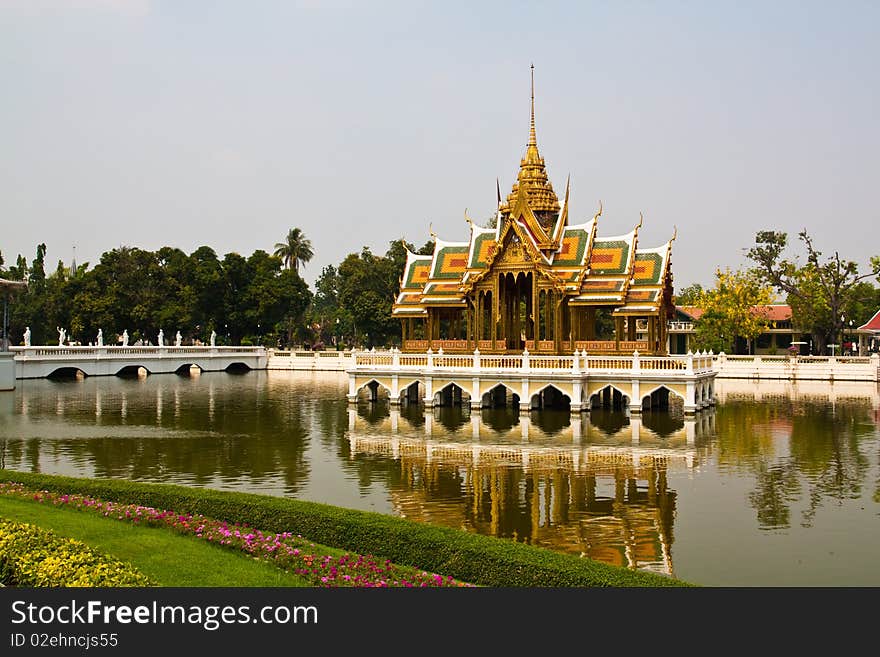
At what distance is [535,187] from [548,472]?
23.6 m

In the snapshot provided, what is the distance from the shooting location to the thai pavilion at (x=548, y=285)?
125 ft

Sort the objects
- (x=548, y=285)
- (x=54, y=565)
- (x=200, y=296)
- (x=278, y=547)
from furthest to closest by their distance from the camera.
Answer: (x=200, y=296), (x=548, y=285), (x=278, y=547), (x=54, y=565)

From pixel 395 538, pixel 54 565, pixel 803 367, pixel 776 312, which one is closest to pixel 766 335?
pixel 776 312

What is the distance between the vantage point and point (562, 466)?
2355 centimetres

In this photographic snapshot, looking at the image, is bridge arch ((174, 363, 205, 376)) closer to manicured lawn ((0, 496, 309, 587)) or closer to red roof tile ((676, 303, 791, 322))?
red roof tile ((676, 303, 791, 322))

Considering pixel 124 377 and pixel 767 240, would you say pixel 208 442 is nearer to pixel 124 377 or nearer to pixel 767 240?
pixel 124 377

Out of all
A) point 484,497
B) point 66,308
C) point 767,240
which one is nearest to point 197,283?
point 66,308

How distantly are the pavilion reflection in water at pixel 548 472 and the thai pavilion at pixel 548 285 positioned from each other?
4173 mm

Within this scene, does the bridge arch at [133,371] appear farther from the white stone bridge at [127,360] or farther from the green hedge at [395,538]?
the green hedge at [395,538]

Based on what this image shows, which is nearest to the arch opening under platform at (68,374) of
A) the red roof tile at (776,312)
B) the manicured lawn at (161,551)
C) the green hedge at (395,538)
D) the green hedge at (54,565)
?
the green hedge at (395,538)

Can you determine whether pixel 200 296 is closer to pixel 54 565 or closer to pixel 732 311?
pixel 732 311

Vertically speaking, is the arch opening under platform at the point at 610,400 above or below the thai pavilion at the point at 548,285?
below

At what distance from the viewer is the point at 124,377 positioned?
63.2 metres

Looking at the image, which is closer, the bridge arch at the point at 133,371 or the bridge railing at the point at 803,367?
the bridge railing at the point at 803,367
